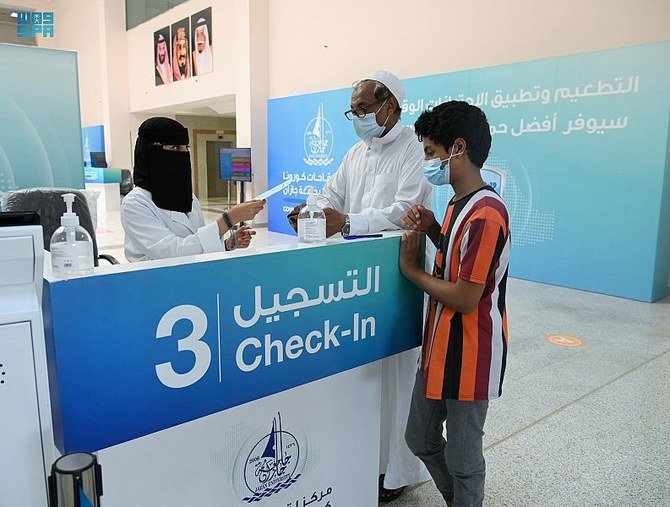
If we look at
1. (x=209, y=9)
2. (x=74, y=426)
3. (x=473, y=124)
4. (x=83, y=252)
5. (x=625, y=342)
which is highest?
(x=209, y=9)

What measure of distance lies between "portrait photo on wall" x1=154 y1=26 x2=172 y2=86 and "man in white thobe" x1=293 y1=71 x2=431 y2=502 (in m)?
12.7

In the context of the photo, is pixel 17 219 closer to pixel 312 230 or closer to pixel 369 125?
pixel 312 230

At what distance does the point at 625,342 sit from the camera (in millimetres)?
3945

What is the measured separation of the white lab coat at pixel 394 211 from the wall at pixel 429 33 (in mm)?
4636

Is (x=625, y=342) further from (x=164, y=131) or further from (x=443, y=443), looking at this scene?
(x=164, y=131)

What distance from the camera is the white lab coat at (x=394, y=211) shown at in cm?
198

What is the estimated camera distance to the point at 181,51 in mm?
12836

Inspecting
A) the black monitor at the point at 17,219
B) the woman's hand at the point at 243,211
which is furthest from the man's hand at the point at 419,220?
the black monitor at the point at 17,219

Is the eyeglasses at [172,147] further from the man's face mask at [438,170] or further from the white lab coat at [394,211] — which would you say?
the man's face mask at [438,170]

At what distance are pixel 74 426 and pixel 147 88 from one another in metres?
15.2

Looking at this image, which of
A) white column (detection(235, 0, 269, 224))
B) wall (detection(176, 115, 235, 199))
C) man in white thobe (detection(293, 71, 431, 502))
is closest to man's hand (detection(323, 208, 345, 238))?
man in white thobe (detection(293, 71, 431, 502))

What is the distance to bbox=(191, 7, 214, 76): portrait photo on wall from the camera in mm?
11734

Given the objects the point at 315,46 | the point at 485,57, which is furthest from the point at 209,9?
the point at 485,57

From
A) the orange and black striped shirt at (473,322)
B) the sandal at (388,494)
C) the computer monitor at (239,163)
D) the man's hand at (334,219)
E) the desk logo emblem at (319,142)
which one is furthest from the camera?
the computer monitor at (239,163)
